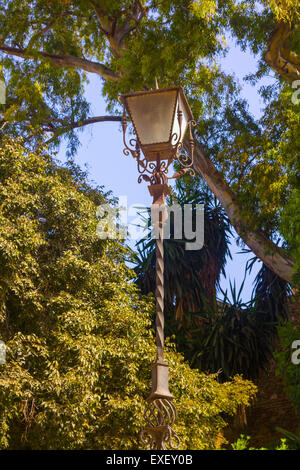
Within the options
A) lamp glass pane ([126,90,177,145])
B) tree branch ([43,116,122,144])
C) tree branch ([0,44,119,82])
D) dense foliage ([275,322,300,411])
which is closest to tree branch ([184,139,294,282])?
dense foliage ([275,322,300,411])

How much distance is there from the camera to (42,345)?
9445 mm

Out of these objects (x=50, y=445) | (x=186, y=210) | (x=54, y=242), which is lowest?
(x=50, y=445)

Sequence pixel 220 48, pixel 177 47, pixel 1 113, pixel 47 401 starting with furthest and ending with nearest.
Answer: pixel 1 113, pixel 220 48, pixel 177 47, pixel 47 401

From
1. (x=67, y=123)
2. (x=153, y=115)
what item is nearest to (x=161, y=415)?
(x=153, y=115)

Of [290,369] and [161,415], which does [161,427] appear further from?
[290,369]

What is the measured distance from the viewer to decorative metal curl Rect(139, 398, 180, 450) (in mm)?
4152

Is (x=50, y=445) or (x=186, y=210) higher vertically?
(x=186, y=210)

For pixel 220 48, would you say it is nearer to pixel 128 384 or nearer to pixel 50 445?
pixel 128 384

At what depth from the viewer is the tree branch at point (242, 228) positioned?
522 inches

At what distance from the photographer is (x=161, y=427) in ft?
13.6

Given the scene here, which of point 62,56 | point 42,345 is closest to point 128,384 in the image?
point 42,345

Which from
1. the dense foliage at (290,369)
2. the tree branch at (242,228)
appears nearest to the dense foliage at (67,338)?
the dense foliage at (290,369)

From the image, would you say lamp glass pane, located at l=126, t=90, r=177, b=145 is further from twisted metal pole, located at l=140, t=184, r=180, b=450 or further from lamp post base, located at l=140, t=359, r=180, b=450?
lamp post base, located at l=140, t=359, r=180, b=450

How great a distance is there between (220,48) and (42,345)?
7798 mm
